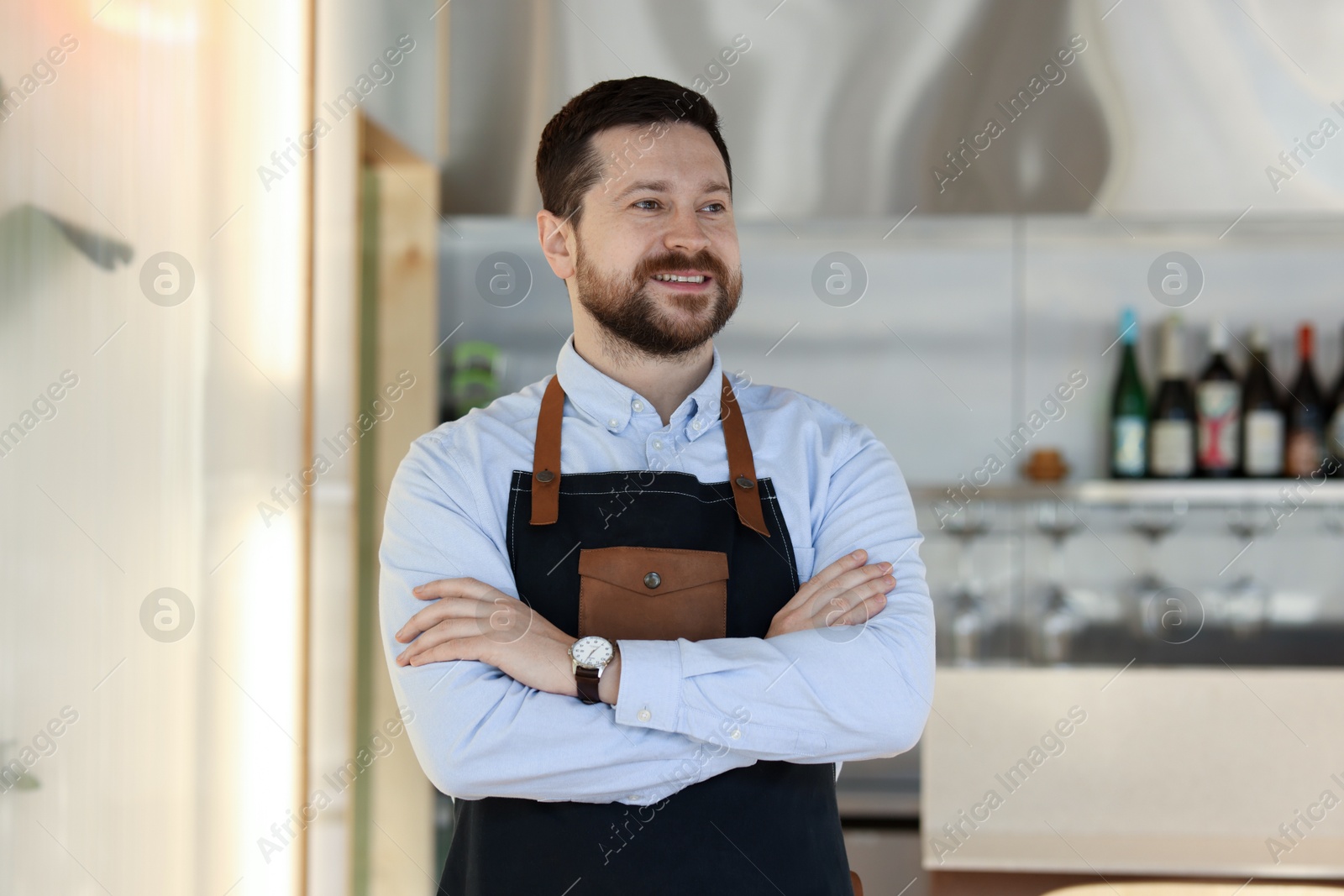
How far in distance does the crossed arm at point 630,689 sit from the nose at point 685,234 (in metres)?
0.29

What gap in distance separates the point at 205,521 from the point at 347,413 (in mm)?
393

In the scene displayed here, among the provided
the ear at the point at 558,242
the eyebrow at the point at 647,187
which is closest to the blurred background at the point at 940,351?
the ear at the point at 558,242

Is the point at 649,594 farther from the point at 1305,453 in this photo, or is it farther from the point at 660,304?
the point at 1305,453

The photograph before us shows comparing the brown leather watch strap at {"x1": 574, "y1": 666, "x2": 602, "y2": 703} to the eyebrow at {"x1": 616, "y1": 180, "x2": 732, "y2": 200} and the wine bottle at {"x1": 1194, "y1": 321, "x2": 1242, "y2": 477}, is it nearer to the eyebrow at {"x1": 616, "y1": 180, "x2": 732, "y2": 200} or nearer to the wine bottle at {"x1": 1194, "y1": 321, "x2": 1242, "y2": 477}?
the eyebrow at {"x1": 616, "y1": 180, "x2": 732, "y2": 200}

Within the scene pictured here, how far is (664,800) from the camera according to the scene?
893 millimetres

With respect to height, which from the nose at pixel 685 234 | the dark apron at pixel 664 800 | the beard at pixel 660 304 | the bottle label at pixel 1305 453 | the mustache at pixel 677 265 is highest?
the nose at pixel 685 234

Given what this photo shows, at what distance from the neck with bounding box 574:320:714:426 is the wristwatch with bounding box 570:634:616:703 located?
0.81 feet

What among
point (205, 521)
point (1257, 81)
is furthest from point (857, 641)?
point (1257, 81)

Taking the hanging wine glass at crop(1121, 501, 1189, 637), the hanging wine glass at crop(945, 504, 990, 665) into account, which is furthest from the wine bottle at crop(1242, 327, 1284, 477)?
the hanging wine glass at crop(945, 504, 990, 665)

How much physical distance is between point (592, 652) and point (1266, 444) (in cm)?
130

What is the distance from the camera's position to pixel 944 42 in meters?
1.83

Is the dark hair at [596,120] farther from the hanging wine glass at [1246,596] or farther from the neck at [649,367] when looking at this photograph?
the hanging wine glass at [1246,596]

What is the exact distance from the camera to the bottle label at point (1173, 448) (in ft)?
5.69

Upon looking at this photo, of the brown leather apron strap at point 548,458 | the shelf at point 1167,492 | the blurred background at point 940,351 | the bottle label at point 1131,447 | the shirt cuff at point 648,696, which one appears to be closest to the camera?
the shirt cuff at point 648,696
